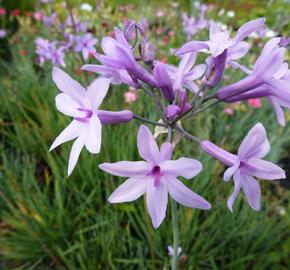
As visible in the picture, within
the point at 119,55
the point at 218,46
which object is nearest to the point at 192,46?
the point at 218,46

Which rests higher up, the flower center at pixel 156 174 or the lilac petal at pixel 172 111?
the lilac petal at pixel 172 111

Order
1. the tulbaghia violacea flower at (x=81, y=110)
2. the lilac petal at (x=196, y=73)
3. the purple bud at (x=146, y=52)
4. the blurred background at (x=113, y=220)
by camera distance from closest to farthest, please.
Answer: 1. the tulbaghia violacea flower at (x=81, y=110)
2. the purple bud at (x=146, y=52)
3. the lilac petal at (x=196, y=73)
4. the blurred background at (x=113, y=220)

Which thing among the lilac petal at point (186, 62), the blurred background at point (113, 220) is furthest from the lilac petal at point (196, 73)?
the blurred background at point (113, 220)

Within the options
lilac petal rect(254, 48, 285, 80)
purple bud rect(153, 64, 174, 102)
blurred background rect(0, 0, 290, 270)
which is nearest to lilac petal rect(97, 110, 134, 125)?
purple bud rect(153, 64, 174, 102)

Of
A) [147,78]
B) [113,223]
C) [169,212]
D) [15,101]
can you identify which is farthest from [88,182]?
[147,78]

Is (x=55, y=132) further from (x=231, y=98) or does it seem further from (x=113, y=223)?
(x=231, y=98)

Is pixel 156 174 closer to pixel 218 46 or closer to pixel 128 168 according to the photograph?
pixel 128 168

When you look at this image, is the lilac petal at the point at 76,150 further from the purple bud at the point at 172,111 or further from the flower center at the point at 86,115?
the purple bud at the point at 172,111
